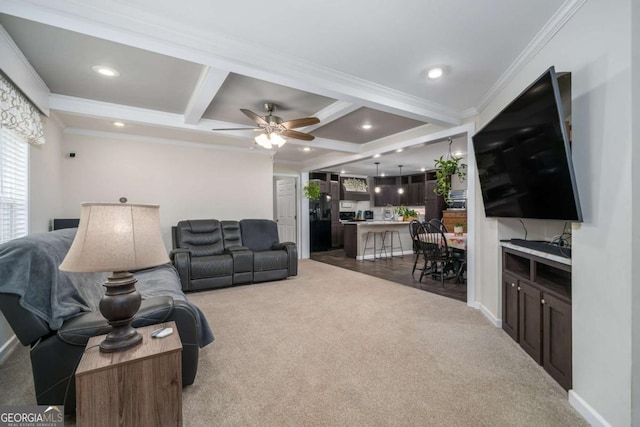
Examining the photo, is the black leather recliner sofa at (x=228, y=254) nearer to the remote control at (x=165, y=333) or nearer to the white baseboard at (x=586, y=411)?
the remote control at (x=165, y=333)

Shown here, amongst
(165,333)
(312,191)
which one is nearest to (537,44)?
(165,333)

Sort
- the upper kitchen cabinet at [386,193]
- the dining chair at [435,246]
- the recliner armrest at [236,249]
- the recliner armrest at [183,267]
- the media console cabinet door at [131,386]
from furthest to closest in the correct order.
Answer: the upper kitchen cabinet at [386,193]
the recliner armrest at [236,249]
the dining chair at [435,246]
the recliner armrest at [183,267]
the media console cabinet door at [131,386]

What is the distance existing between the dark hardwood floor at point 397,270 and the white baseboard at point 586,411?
6.73ft

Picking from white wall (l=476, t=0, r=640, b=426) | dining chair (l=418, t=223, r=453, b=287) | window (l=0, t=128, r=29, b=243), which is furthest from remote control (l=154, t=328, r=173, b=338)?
dining chair (l=418, t=223, r=453, b=287)

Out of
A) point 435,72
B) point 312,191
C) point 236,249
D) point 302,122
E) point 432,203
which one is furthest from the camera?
point 432,203

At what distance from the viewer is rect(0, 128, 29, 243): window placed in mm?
2416

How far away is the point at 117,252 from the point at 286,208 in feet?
19.5

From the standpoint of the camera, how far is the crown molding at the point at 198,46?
1.75m

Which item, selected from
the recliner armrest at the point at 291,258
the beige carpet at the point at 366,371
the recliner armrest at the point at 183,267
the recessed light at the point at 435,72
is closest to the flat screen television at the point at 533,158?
the recessed light at the point at 435,72

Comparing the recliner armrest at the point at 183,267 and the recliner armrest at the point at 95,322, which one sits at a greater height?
the recliner armrest at the point at 95,322

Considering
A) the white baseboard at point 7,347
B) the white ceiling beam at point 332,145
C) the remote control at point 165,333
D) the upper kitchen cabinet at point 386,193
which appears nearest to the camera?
the remote control at point 165,333

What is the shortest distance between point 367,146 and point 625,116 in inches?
161

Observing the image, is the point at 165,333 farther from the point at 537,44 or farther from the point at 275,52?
the point at 537,44

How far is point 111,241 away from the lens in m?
1.27
